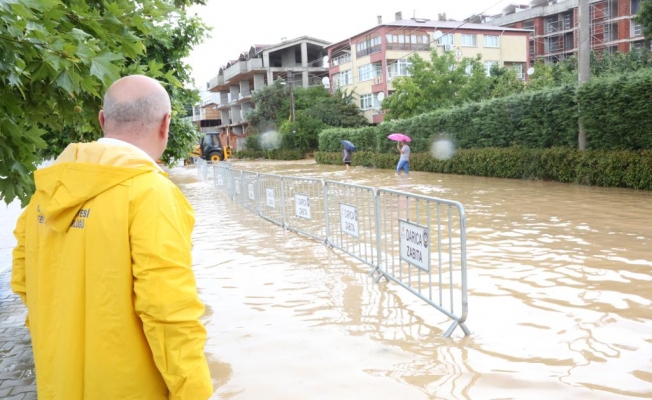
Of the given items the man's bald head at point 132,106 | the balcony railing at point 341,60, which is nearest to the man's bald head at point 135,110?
the man's bald head at point 132,106

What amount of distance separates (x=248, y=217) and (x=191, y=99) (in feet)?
11.9

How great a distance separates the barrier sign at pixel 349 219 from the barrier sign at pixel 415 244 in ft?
5.66

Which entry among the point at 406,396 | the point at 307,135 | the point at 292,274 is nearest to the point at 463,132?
the point at 292,274

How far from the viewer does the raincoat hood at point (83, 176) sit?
2004mm

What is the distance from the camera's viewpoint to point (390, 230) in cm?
838

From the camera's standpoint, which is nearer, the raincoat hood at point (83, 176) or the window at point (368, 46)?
the raincoat hood at point (83, 176)

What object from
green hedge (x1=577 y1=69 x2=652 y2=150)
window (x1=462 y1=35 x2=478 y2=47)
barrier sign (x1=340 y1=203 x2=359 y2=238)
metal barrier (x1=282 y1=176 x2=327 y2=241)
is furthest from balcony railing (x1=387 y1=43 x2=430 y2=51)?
barrier sign (x1=340 y1=203 x2=359 y2=238)

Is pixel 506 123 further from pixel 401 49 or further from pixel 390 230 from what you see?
pixel 401 49

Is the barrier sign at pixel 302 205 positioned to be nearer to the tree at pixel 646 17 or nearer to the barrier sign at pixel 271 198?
the barrier sign at pixel 271 198

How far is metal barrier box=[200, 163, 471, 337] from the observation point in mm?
5277

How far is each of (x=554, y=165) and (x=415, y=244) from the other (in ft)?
46.7

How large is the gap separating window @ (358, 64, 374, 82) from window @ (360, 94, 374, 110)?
1644mm

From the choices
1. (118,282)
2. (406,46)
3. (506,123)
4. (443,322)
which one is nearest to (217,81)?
(406,46)

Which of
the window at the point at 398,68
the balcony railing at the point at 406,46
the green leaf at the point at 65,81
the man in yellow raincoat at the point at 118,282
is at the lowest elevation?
the man in yellow raincoat at the point at 118,282
